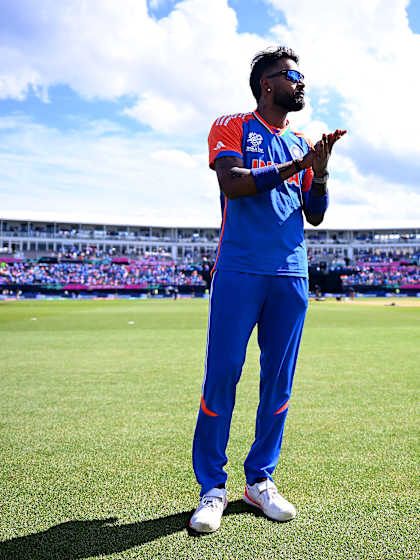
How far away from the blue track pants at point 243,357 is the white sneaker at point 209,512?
0.06 metres

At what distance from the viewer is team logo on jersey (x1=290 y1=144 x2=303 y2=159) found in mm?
2889

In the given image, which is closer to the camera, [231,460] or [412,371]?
[231,460]

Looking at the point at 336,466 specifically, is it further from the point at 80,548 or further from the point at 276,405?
the point at 80,548

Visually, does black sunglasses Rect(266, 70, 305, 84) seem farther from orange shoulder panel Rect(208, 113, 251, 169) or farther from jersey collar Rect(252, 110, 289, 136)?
orange shoulder panel Rect(208, 113, 251, 169)

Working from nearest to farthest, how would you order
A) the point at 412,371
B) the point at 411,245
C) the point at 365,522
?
1. the point at 365,522
2. the point at 412,371
3. the point at 411,245

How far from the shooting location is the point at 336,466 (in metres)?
3.14

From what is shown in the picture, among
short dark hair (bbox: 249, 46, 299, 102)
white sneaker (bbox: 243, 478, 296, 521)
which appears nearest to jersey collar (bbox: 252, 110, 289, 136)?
short dark hair (bbox: 249, 46, 299, 102)

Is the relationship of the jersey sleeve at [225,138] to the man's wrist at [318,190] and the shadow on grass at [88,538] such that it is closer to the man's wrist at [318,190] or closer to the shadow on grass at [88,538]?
the man's wrist at [318,190]

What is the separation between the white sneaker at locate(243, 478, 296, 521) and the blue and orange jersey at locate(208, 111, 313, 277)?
1255 mm

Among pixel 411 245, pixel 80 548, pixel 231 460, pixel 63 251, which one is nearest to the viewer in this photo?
pixel 80 548

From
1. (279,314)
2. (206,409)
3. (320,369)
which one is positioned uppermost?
(279,314)

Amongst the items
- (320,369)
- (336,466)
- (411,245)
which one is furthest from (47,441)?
(411,245)

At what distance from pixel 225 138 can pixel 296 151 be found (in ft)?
1.79

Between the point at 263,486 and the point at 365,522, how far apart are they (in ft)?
1.89
